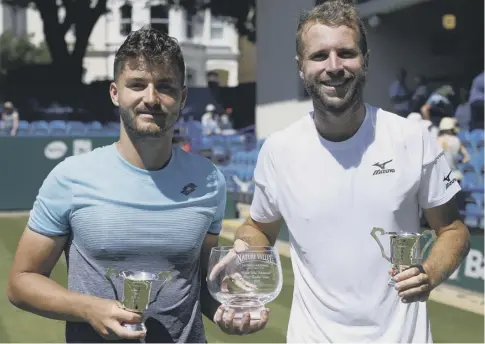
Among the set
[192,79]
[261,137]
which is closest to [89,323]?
[261,137]

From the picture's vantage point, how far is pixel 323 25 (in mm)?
2713

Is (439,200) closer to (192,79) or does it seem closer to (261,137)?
(261,137)

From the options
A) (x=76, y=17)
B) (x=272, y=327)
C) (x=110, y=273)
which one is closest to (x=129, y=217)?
(x=110, y=273)

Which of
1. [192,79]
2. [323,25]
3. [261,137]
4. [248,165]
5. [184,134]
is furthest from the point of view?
[192,79]

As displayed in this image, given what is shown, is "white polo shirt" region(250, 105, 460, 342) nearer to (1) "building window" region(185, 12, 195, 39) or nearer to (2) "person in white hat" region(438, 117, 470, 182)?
(2) "person in white hat" region(438, 117, 470, 182)

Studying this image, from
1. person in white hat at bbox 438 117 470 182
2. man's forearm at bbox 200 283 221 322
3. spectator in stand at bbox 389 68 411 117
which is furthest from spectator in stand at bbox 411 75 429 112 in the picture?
man's forearm at bbox 200 283 221 322

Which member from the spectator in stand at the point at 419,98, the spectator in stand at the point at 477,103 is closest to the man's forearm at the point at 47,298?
the spectator in stand at the point at 477,103

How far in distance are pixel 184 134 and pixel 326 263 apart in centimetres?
1995

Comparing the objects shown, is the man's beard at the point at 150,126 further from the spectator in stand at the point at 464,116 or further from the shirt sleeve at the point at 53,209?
the spectator in stand at the point at 464,116

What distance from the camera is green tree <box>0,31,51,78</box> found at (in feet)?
182

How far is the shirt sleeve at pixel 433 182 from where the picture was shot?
2.75 m

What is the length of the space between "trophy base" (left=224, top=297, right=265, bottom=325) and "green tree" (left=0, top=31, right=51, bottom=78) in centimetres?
5494

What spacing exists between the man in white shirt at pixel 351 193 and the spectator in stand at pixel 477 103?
10.1 meters

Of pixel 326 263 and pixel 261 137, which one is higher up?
pixel 326 263
